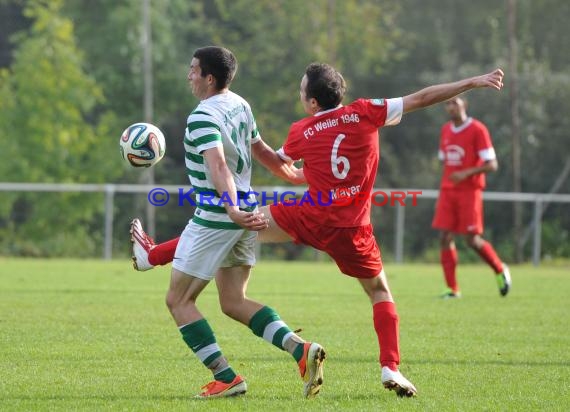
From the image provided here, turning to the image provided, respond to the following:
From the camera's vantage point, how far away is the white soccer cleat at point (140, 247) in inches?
243

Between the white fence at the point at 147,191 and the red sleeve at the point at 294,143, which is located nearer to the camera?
the red sleeve at the point at 294,143

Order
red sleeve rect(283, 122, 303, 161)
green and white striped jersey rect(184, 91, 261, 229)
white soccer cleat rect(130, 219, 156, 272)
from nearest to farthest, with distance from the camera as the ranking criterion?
green and white striped jersey rect(184, 91, 261, 229) → red sleeve rect(283, 122, 303, 161) → white soccer cleat rect(130, 219, 156, 272)

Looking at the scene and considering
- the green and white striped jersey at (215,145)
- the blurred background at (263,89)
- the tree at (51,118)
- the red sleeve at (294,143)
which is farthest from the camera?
the tree at (51,118)

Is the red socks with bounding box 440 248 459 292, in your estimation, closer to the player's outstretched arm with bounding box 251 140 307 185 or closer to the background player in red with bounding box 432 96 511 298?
the background player in red with bounding box 432 96 511 298

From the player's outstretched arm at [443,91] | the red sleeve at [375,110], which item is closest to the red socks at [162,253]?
the red sleeve at [375,110]

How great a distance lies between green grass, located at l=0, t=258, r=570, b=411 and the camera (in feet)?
17.8

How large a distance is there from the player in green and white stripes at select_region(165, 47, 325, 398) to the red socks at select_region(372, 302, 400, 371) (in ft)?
1.33

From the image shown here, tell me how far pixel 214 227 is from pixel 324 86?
1.01 meters

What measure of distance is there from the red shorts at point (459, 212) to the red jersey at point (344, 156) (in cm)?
653

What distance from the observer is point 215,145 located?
5.28m

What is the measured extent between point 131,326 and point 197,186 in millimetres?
3260

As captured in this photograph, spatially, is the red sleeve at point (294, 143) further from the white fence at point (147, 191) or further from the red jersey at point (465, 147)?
the white fence at point (147, 191)

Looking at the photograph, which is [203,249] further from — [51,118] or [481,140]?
[51,118]

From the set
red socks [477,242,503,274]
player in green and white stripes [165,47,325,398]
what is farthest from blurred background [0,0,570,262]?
player in green and white stripes [165,47,325,398]
